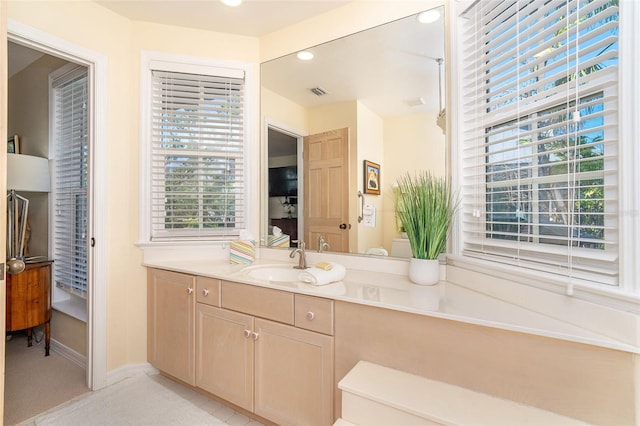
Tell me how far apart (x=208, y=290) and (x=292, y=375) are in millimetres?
730

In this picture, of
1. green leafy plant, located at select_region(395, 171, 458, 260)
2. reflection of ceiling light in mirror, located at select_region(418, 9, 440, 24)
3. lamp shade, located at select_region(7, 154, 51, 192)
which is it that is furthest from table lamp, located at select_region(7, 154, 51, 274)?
reflection of ceiling light in mirror, located at select_region(418, 9, 440, 24)

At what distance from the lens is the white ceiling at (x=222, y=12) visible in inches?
79.5

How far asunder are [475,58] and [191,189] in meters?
2.05

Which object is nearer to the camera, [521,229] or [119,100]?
[521,229]

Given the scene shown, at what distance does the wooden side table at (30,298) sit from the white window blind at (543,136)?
3.15m

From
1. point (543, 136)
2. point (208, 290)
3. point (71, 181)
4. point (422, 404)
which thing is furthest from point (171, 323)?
point (543, 136)

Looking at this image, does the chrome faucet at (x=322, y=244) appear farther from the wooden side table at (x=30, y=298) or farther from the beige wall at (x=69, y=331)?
the wooden side table at (x=30, y=298)

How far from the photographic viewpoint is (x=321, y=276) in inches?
62.0

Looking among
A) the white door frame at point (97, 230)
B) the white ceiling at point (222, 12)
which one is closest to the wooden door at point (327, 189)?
the white ceiling at point (222, 12)

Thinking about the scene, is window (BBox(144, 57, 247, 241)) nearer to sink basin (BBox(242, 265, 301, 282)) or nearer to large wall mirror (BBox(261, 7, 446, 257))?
large wall mirror (BBox(261, 7, 446, 257))

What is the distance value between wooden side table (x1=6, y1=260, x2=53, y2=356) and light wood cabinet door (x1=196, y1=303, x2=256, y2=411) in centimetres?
156

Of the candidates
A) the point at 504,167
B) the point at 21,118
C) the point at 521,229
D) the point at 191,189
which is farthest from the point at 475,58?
the point at 21,118

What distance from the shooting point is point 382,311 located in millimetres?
1278

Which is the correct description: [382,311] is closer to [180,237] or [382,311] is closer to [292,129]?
[292,129]
